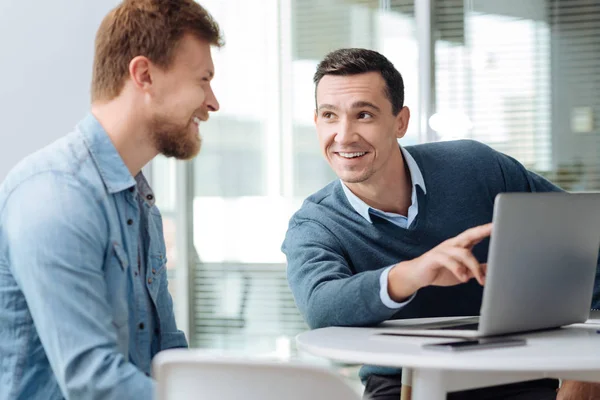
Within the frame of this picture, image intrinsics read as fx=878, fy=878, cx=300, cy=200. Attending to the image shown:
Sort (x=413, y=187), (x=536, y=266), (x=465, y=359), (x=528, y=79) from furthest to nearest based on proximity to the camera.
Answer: (x=528, y=79) → (x=413, y=187) → (x=536, y=266) → (x=465, y=359)

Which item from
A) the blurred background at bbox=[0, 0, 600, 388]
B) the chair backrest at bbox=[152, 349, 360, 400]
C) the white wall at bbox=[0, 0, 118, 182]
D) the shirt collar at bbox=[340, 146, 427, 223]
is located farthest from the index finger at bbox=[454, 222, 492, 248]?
the white wall at bbox=[0, 0, 118, 182]

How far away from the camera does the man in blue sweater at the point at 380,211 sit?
200 cm

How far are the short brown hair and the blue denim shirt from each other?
0.38 feet

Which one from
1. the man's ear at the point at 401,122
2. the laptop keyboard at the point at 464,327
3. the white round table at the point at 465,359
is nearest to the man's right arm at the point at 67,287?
the white round table at the point at 465,359

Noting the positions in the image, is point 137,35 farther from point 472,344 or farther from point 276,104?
point 276,104

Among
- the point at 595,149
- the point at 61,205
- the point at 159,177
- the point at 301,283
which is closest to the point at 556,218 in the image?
the point at 301,283

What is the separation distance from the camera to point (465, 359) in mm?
1445

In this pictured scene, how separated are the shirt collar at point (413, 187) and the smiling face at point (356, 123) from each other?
37 mm

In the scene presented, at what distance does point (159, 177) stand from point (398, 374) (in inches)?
109

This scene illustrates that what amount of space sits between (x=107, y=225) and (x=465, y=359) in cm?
75

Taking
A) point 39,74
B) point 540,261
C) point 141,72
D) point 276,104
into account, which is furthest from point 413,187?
point 39,74

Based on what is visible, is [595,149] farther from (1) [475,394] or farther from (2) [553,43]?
(1) [475,394]

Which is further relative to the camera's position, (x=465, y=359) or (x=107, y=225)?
(x=107, y=225)

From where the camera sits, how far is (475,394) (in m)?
2.22
